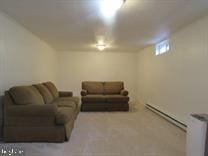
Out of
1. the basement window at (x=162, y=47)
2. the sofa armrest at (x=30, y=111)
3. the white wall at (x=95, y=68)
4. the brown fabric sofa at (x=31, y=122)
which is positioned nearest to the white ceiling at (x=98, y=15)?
the basement window at (x=162, y=47)

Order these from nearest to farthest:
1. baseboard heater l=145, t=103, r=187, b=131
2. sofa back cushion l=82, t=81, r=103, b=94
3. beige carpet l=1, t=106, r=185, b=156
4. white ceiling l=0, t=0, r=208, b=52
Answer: white ceiling l=0, t=0, r=208, b=52 < beige carpet l=1, t=106, r=185, b=156 < baseboard heater l=145, t=103, r=187, b=131 < sofa back cushion l=82, t=81, r=103, b=94

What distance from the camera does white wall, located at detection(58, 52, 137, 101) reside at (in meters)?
8.23

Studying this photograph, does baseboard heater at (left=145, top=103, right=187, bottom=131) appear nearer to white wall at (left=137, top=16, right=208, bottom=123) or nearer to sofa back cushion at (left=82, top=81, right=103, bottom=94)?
white wall at (left=137, top=16, right=208, bottom=123)

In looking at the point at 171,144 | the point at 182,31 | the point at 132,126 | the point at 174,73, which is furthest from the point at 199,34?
the point at 132,126

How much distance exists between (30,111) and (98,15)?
1.90 meters

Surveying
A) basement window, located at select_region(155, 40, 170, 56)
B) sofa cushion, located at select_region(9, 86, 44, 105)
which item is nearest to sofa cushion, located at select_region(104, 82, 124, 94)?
basement window, located at select_region(155, 40, 170, 56)

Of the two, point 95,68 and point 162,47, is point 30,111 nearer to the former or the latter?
point 162,47

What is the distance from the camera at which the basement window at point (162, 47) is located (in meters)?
5.16

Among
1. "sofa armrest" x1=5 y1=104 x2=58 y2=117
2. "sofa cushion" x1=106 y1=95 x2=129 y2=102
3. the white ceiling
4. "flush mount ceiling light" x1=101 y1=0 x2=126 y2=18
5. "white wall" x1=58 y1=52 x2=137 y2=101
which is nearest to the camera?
"flush mount ceiling light" x1=101 y1=0 x2=126 y2=18

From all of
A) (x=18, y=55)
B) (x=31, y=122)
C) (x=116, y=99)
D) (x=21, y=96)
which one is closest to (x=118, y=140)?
(x=31, y=122)

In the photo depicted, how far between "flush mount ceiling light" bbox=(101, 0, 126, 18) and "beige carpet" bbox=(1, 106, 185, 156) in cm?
204

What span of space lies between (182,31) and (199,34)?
69cm

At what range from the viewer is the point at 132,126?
4281 millimetres

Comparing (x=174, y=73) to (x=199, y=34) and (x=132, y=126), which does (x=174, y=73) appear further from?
(x=132, y=126)
